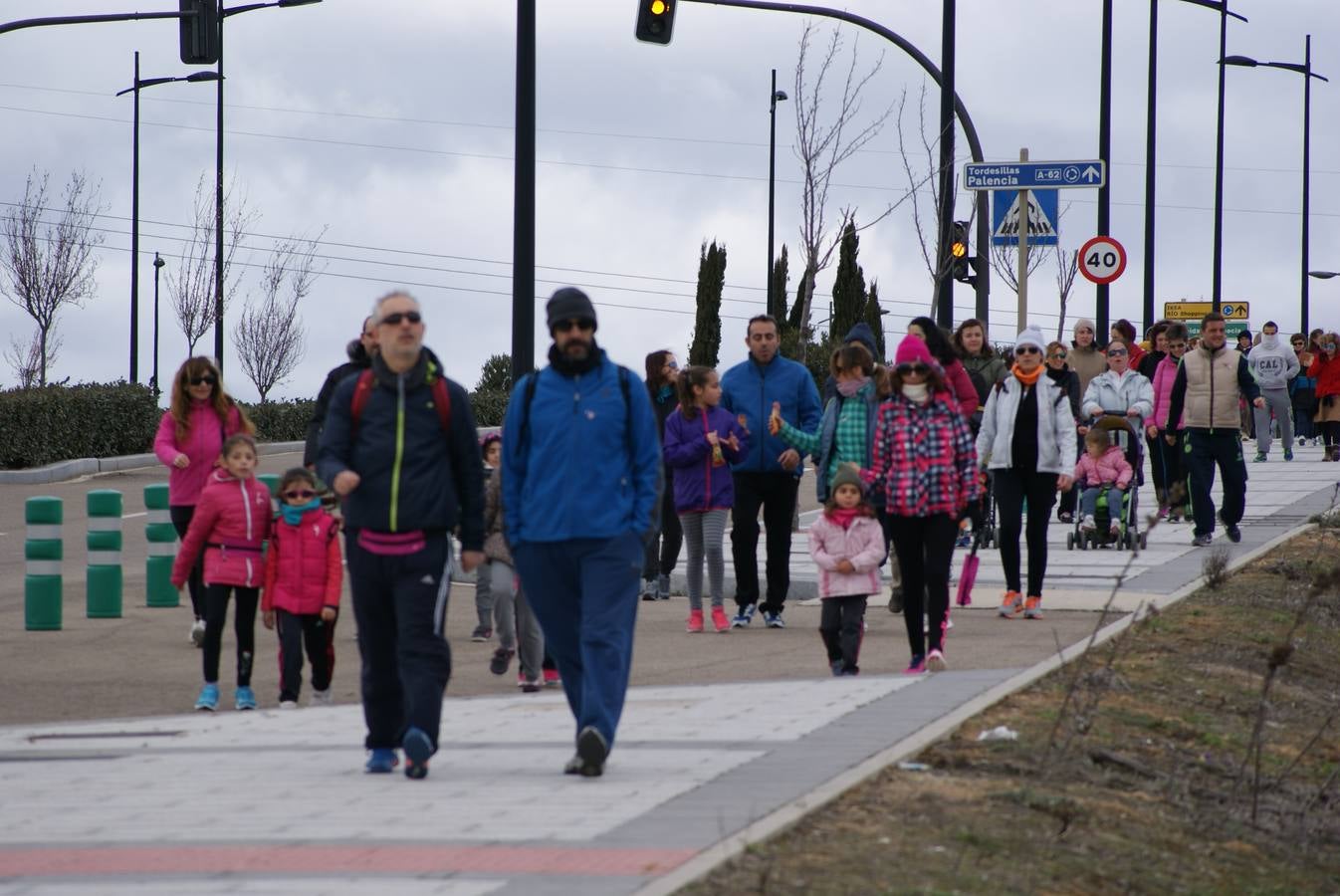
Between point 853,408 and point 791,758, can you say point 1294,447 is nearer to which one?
point 853,408

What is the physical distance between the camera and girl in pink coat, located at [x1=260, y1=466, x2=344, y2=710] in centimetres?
1115

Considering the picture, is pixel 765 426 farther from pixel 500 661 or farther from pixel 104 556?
pixel 104 556

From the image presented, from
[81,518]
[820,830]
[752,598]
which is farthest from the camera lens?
[81,518]

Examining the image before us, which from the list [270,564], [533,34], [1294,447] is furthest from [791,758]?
[1294,447]

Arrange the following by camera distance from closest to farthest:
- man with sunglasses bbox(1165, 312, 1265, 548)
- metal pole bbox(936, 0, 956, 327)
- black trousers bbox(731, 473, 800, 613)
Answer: black trousers bbox(731, 473, 800, 613) → man with sunglasses bbox(1165, 312, 1265, 548) → metal pole bbox(936, 0, 956, 327)

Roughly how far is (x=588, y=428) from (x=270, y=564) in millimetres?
3752

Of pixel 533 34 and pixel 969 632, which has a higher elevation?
pixel 533 34

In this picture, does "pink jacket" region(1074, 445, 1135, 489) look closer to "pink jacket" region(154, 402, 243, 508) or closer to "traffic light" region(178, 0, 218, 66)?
"pink jacket" region(154, 402, 243, 508)

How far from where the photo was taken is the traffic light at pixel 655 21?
20078 millimetres

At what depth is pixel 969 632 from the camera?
44.4 feet

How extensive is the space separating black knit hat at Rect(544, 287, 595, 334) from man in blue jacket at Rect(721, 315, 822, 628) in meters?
6.12

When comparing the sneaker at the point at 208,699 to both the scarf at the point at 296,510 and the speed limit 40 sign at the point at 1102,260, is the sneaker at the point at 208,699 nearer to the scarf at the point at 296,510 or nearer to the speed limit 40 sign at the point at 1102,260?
the scarf at the point at 296,510

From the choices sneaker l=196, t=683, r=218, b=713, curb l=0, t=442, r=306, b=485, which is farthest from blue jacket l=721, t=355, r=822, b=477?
curb l=0, t=442, r=306, b=485

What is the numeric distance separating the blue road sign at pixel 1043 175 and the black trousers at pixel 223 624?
9.01 m
